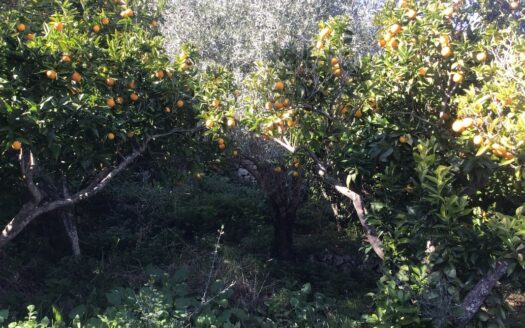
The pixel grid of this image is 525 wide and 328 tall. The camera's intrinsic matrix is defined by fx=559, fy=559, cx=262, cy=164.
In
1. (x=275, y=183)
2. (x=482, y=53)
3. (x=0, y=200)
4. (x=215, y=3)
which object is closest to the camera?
(x=482, y=53)

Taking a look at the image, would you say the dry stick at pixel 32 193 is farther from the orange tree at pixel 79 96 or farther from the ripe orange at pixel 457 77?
the ripe orange at pixel 457 77

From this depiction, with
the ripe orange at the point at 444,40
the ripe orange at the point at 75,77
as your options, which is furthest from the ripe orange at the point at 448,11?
the ripe orange at the point at 75,77

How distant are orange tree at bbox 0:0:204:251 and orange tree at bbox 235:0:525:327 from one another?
0.90 meters

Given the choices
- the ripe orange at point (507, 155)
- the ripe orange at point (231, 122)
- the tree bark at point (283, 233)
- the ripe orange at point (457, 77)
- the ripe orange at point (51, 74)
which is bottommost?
the tree bark at point (283, 233)

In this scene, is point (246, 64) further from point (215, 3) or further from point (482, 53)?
point (482, 53)

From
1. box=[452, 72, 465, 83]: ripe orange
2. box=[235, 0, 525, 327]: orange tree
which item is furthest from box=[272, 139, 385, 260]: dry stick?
box=[452, 72, 465, 83]: ripe orange

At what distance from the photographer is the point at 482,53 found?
4.37m

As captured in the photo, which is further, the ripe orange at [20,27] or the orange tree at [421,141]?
the ripe orange at [20,27]

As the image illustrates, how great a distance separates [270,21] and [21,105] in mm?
4301

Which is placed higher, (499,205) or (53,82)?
(53,82)

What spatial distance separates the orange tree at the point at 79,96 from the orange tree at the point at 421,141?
2.96ft

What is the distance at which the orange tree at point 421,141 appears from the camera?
3881 mm

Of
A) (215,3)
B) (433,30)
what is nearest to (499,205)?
(433,30)

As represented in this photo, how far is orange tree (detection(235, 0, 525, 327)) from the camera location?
3.88 meters
